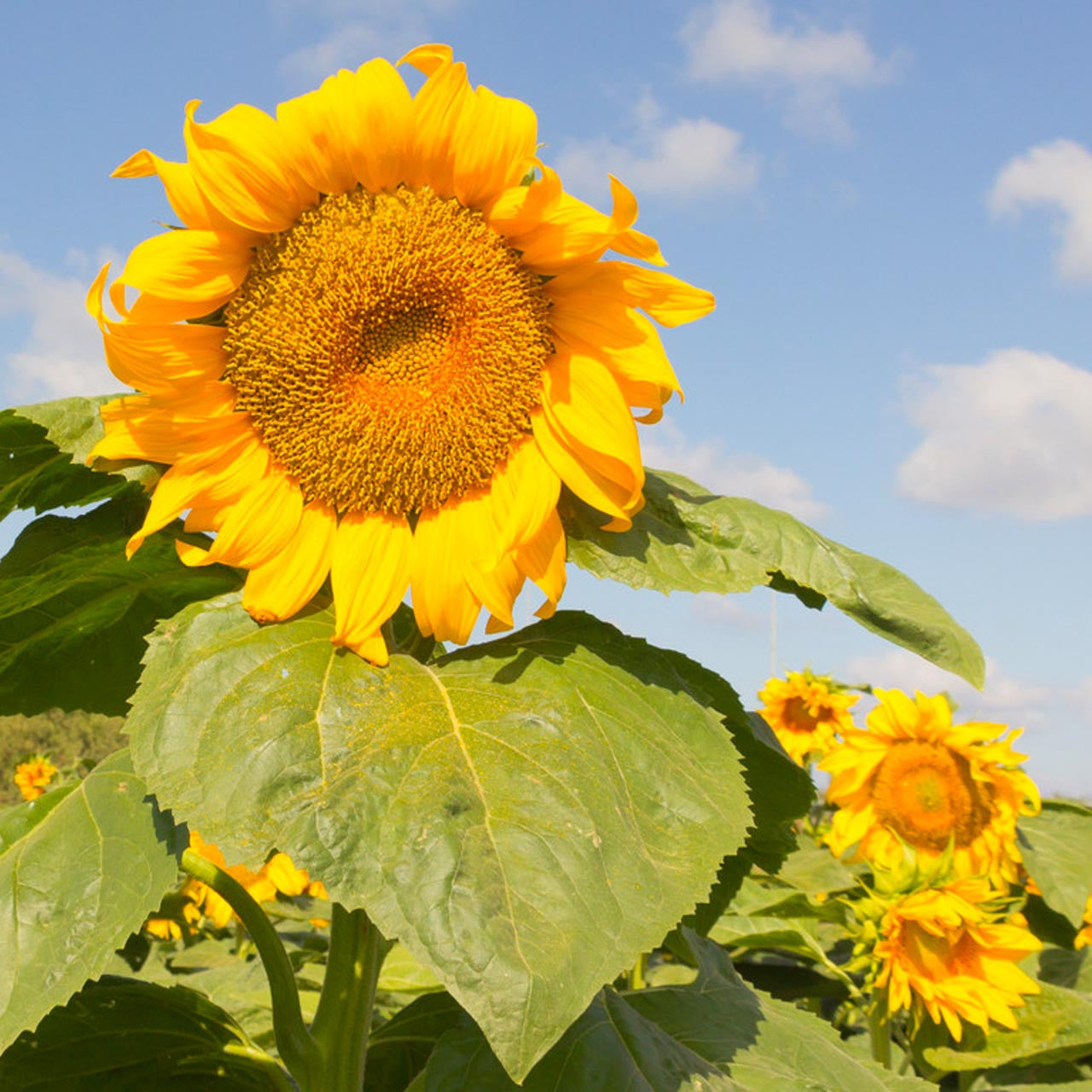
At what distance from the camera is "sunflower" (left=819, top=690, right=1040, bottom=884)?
149 inches

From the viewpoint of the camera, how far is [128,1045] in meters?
1.81

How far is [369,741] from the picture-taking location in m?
1.34

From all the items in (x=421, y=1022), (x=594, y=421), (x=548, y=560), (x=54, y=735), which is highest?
(x=54, y=735)

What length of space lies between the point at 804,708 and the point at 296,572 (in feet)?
11.7

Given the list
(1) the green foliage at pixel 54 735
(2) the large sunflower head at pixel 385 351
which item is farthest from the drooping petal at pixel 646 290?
(1) the green foliage at pixel 54 735

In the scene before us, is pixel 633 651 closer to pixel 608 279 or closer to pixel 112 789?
pixel 608 279

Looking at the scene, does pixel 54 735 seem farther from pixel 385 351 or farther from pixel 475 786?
pixel 475 786

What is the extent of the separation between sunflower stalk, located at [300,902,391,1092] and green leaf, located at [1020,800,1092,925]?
289 centimetres

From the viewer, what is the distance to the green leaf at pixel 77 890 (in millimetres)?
1396

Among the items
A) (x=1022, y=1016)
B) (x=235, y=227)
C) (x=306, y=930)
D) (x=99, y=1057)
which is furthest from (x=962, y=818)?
(x=235, y=227)

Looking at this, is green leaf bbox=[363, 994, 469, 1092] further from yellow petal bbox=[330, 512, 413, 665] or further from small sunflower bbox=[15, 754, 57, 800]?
small sunflower bbox=[15, 754, 57, 800]

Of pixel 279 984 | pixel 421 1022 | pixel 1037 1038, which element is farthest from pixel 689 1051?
Result: pixel 1037 1038

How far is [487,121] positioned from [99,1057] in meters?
1.36

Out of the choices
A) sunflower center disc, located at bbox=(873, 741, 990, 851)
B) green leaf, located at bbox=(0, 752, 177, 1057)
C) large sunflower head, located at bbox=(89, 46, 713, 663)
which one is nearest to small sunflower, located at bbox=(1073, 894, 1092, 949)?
sunflower center disc, located at bbox=(873, 741, 990, 851)
